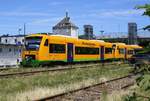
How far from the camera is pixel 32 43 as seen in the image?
37.4 meters

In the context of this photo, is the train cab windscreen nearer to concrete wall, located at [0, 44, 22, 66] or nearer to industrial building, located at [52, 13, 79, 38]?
concrete wall, located at [0, 44, 22, 66]

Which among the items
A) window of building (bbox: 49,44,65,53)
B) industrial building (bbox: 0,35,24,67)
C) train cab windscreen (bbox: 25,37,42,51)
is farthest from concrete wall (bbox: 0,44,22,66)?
window of building (bbox: 49,44,65,53)

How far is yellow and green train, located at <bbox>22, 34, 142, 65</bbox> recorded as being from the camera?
36469 mm

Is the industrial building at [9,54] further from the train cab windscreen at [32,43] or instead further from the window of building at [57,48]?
the window of building at [57,48]

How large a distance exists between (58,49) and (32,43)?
2.83m

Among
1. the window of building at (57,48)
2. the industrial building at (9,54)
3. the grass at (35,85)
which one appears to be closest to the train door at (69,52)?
the window of building at (57,48)

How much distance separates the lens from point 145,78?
490 centimetres

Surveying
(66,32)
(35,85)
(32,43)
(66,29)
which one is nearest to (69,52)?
(32,43)

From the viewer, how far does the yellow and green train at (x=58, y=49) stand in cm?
3647

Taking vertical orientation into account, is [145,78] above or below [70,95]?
above

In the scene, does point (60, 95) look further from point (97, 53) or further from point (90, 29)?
point (90, 29)

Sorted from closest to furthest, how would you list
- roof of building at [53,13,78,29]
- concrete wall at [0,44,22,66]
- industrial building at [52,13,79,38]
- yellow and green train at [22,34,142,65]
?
yellow and green train at [22,34,142,65], concrete wall at [0,44,22,66], industrial building at [52,13,79,38], roof of building at [53,13,78,29]

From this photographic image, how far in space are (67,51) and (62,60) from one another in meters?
1.32

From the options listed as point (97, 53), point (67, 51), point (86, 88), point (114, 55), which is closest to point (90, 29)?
point (114, 55)
